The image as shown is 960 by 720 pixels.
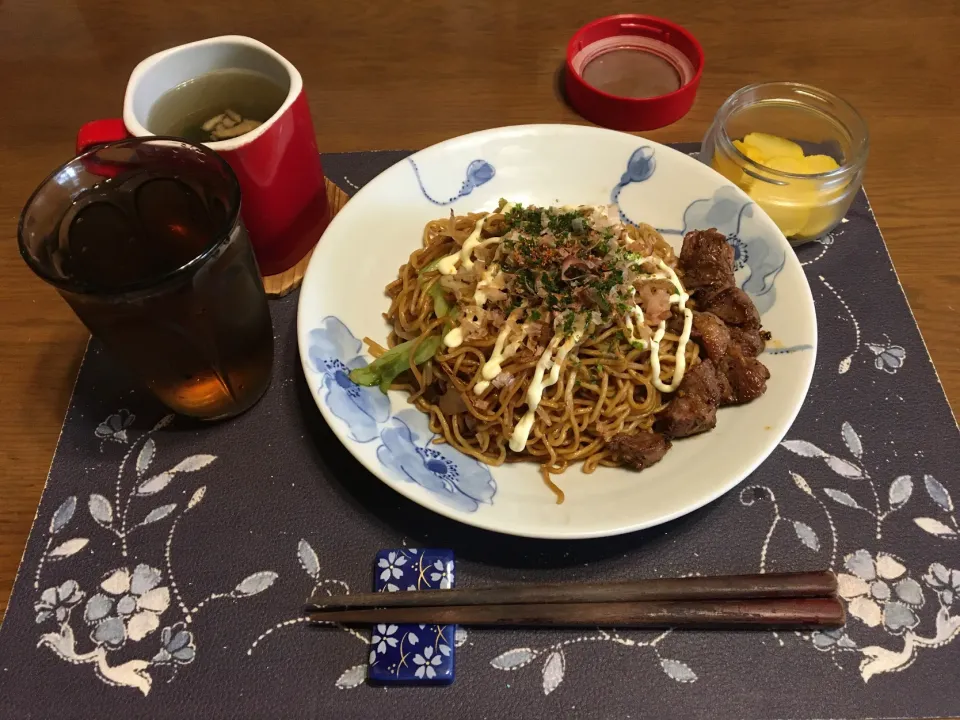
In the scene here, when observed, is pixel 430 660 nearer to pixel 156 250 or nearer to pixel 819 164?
pixel 156 250

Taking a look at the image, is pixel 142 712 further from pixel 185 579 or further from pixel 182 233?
pixel 182 233

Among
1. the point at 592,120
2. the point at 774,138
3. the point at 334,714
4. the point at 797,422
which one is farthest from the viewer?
the point at 592,120

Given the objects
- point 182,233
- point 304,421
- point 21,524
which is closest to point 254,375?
point 304,421

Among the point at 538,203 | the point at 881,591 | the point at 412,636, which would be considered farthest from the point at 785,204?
the point at 412,636

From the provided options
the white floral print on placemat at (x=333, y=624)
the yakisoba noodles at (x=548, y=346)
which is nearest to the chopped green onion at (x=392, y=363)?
the yakisoba noodles at (x=548, y=346)

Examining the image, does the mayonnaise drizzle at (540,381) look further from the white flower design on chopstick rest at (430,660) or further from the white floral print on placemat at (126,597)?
the white floral print on placemat at (126,597)

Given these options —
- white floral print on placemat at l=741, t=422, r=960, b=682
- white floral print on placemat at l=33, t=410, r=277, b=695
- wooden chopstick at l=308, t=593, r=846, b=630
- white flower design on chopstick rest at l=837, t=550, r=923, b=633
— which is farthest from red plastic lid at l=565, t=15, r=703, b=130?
white floral print on placemat at l=33, t=410, r=277, b=695

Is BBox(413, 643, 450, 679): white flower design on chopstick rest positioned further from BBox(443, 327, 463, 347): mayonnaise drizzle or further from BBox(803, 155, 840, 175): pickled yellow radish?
BBox(803, 155, 840, 175): pickled yellow radish
